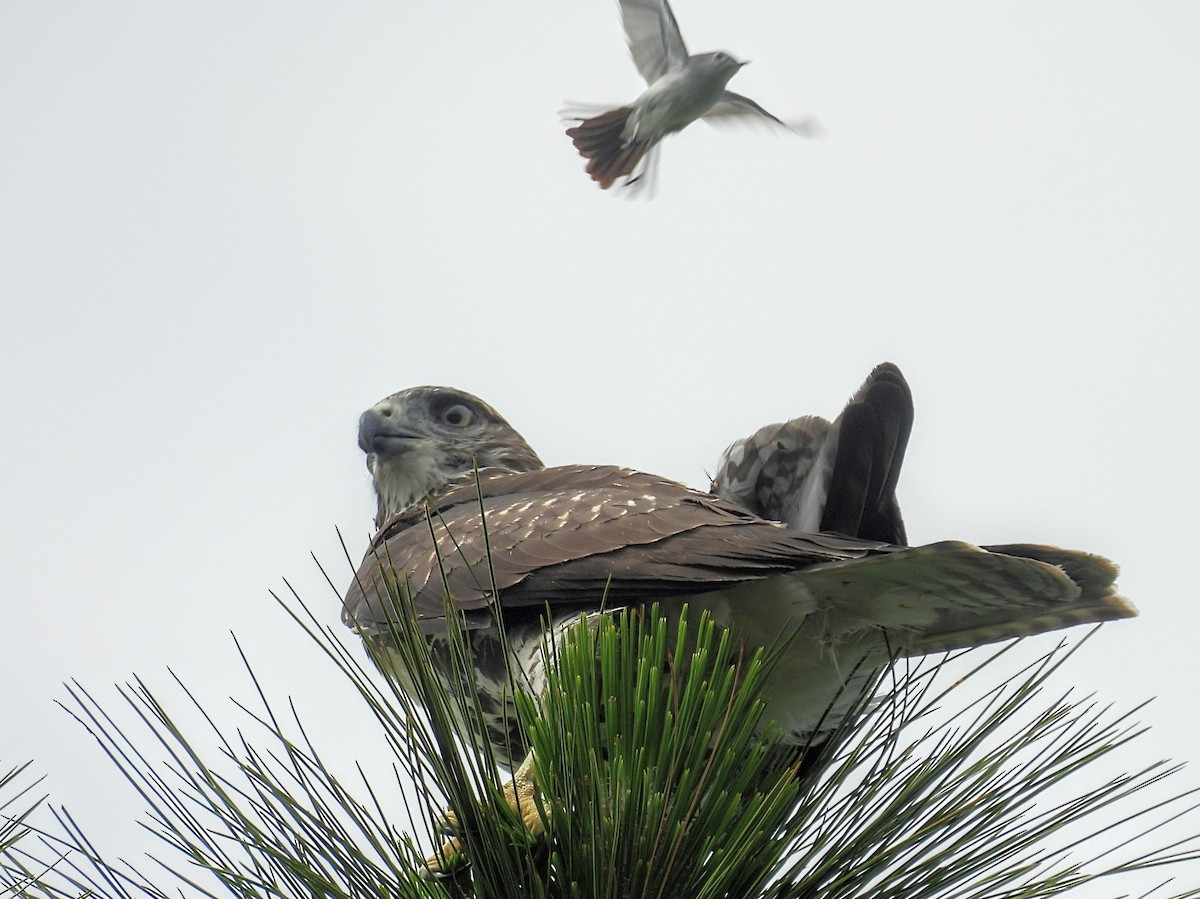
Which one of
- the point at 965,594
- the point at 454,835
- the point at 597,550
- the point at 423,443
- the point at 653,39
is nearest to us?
the point at 454,835

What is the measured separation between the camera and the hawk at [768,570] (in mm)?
2957

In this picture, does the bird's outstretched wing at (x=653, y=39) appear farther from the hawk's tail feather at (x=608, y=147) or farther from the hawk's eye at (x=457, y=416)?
the hawk's eye at (x=457, y=416)

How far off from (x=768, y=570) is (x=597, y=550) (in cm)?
51

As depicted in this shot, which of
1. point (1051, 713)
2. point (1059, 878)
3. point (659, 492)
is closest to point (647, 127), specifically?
point (659, 492)

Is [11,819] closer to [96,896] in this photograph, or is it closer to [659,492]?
[96,896]

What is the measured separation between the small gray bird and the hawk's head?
1681mm

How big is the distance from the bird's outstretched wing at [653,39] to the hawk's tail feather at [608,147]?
181mm

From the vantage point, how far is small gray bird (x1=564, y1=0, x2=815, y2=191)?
350cm

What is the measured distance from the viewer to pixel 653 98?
140 inches

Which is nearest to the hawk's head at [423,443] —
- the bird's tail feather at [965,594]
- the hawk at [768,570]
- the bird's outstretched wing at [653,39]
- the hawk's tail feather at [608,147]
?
the hawk at [768,570]

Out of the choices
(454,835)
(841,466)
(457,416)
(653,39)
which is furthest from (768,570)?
(457,416)

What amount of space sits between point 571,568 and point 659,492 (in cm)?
50

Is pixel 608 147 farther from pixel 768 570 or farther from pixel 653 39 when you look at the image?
pixel 768 570

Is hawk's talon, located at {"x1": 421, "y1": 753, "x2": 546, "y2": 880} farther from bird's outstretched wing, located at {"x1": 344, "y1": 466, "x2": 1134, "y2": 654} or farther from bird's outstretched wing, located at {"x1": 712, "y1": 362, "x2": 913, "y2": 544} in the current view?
bird's outstretched wing, located at {"x1": 712, "y1": 362, "x2": 913, "y2": 544}
